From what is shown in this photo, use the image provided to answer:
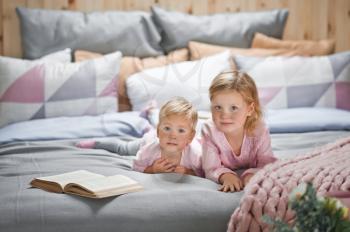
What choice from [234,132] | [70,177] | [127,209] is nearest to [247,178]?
[234,132]

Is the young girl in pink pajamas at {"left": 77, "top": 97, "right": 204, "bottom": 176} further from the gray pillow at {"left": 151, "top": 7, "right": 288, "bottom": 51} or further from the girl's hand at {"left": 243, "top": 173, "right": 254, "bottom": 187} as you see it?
the gray pillow at {"left": 151, "top": 7, "right": 288, "bottom": 51}

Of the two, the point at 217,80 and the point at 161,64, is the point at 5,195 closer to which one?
the point at 217,80

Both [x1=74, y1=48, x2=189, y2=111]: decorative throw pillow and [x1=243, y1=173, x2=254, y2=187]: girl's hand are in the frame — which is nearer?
[x1=243, y1=173, x2=254, y2=187]: girl's hand

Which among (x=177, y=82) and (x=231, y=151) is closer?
(x=231, y=151)

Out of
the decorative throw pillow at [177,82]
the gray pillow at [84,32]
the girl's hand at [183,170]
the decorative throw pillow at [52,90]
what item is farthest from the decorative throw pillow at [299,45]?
the girl's hand at [183,170]

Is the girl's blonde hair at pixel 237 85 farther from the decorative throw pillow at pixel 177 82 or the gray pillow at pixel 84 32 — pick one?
the gray pillow at pixel 84 32

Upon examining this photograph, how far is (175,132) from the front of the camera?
212 centimetres

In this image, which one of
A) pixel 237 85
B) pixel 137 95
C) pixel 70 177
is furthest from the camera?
pixel 137 95

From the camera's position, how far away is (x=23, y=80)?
294 centimetres

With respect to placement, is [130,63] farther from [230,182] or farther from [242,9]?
[230,182]

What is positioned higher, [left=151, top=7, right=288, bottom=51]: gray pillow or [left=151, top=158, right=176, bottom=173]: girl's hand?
[left=151, top=7, right=288, bottom=51]: gray pillow

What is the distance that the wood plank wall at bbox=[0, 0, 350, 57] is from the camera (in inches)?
134

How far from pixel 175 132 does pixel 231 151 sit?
0.19m

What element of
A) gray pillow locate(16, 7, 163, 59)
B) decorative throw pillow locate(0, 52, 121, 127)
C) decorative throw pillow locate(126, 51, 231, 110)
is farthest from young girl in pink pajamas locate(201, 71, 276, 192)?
gray pillow locate(16, 7, 163, 59)
